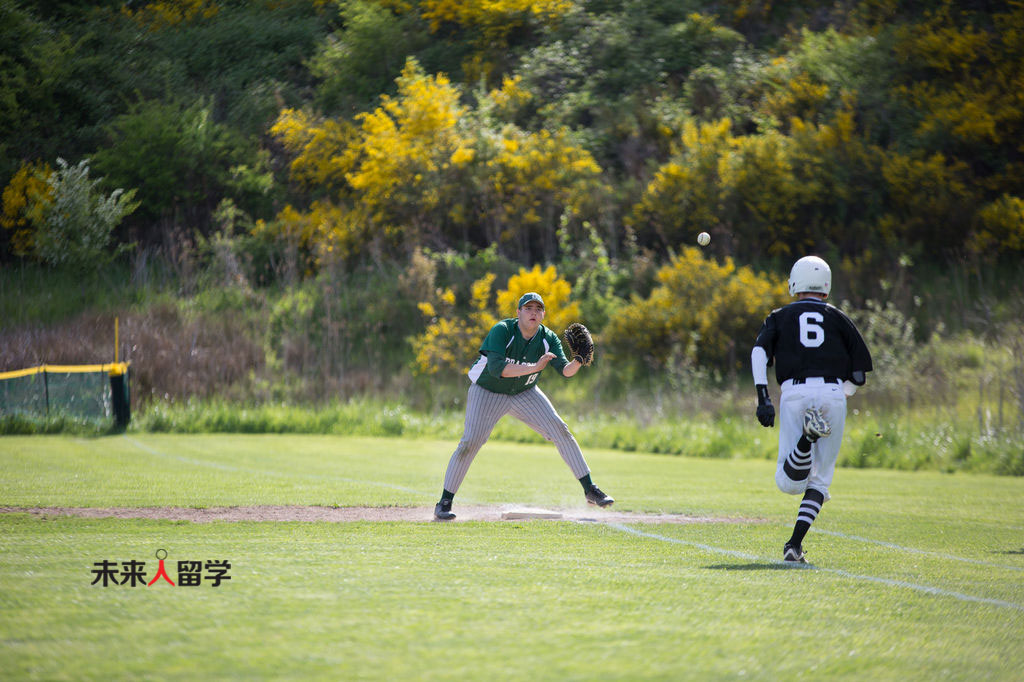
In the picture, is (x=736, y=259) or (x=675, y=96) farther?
(x=675, y=96)

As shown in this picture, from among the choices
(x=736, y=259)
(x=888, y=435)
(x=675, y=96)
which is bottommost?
(x=888, y=435)

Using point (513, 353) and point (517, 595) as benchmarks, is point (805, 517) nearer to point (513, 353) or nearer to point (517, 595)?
point (517, 595)

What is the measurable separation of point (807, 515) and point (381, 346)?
107 ft

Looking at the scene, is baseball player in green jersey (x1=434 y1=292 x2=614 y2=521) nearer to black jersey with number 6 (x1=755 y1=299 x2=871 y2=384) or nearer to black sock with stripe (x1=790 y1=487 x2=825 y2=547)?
black jersey with number 6 (x1=755 y1=299 x2=871 y2=384)

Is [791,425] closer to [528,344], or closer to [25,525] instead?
[528,344]

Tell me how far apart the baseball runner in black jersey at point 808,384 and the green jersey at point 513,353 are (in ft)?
8.11

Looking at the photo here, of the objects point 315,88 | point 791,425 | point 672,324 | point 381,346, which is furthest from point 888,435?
point 315,88

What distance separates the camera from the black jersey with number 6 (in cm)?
932

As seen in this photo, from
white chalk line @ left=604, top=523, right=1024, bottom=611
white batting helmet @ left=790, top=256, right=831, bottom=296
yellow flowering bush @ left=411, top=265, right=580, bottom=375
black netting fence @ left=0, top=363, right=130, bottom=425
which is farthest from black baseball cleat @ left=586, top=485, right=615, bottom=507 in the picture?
yellow flowering bush @ left=411, top=265, right=580, bottom=375

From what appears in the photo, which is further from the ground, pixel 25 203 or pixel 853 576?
pixel 25 203

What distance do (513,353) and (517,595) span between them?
14.3ft

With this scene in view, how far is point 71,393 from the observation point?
28.8 metres

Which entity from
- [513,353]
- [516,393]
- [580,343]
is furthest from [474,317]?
[513,353]

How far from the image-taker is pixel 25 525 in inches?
431
